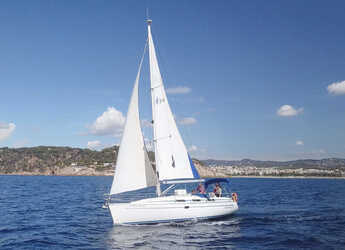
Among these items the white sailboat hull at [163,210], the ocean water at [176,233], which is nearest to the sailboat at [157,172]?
the white sailboat hull at [163,210]

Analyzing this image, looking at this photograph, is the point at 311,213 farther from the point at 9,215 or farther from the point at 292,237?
the point at 9,215

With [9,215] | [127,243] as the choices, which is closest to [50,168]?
[9,215]

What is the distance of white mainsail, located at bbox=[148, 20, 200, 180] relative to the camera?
2280cm

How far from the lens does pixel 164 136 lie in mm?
23078

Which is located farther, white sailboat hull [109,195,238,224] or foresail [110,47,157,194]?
foresail [110,47,157,194]

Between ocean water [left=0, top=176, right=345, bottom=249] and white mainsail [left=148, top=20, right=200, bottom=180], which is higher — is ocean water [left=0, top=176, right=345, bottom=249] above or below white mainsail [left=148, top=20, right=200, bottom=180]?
below

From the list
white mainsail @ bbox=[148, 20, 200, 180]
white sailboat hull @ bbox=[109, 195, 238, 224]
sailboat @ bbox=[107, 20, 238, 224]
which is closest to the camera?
white sailboat hull @ bbox=[109, 195, 238, 224]

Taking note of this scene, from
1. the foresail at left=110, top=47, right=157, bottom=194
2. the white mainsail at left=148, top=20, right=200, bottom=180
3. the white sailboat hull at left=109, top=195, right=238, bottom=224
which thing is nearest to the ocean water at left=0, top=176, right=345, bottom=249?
the white sailboat hull at left=109, top=195, right=238, bottom=224

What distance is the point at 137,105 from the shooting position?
22.6 metres

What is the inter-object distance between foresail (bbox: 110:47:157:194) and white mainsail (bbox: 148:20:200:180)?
3.05 feet

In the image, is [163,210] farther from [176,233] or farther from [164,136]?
[164,136]

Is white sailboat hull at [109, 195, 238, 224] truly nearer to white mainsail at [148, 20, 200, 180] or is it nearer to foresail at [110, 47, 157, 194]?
foresail at [110, 47, 157, 194]

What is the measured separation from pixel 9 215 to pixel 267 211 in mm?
23292

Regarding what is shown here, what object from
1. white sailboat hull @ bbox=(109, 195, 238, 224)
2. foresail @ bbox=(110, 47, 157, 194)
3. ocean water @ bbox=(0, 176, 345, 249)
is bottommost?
ocean water @ bbox=(0, 176, 345, 249)
